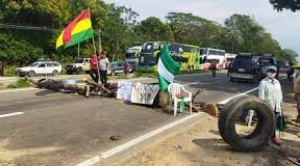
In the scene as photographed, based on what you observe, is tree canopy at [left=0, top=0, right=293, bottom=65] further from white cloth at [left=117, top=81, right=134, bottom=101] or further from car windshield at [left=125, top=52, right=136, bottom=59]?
white cloth at [left=117, top=81, right=134, bottom=101]

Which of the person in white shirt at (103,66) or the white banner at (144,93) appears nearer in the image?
the white banner at (144,93)

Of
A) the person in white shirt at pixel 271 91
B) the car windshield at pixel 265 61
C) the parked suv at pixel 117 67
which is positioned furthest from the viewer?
the parked suv at pixel 117 67

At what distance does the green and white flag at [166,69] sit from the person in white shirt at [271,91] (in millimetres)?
5442

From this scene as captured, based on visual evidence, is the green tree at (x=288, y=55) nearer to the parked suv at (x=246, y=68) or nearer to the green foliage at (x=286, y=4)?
the parked suv at (x=246, y=68)

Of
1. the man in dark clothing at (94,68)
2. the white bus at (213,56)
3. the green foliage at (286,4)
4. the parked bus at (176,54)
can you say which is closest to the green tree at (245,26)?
the white bus at (213,56)

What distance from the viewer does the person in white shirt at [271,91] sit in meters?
11.7

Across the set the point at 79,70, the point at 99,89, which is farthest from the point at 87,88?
the point at 79,70

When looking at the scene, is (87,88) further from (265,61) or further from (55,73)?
(55,73)

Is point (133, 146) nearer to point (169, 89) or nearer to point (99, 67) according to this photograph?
point (169, 89)

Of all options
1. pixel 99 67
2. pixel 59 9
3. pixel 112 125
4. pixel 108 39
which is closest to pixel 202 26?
pixel 108 39

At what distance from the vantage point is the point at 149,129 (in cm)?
1294

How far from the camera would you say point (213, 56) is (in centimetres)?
7731

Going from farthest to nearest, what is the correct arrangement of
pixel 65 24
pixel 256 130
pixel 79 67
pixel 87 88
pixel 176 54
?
1. pixel 65 24
2. pixel 176 54
3. pixel 79 67
4. pixel 87 88
5. pixel 256 130

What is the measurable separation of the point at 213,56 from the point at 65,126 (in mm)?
65888
